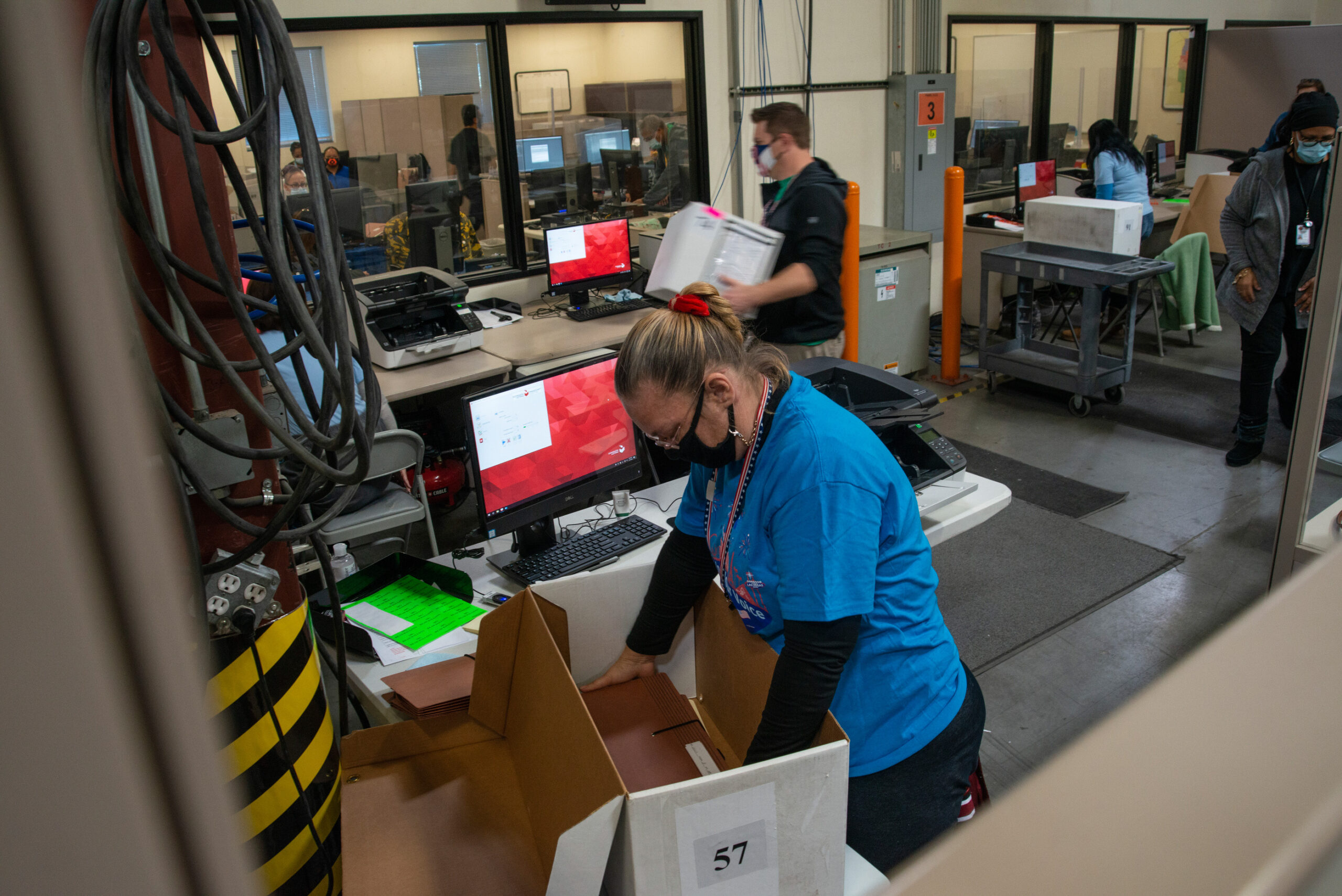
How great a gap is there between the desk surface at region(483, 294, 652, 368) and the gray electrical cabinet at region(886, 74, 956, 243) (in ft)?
8.82

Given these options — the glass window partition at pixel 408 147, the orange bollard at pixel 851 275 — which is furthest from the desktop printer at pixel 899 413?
the glass window partition at pixel 408 147

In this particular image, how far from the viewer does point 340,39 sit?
4500 millimetres

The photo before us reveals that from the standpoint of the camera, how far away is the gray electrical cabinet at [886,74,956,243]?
6340 millimetres

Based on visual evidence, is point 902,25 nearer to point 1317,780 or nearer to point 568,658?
point 568,658

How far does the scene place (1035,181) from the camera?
6.98 m

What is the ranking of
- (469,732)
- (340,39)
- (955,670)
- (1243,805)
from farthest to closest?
(340,39) → (469,732) → (955,670) → (1243,805)

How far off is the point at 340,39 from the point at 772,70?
2.58m

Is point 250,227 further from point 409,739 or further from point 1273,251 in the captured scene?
point 1273,251

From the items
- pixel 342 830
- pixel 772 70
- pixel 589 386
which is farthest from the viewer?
pixel 772 70

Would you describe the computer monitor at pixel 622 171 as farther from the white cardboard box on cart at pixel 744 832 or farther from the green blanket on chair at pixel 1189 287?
the white cardboard box on cart at pixel 744 832

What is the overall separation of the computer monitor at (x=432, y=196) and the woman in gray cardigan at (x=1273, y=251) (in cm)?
372

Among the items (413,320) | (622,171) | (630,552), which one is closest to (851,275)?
(622,171)

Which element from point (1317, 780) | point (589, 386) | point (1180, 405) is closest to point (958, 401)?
point (1180, 405)

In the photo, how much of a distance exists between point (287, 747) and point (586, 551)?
3.04ft
